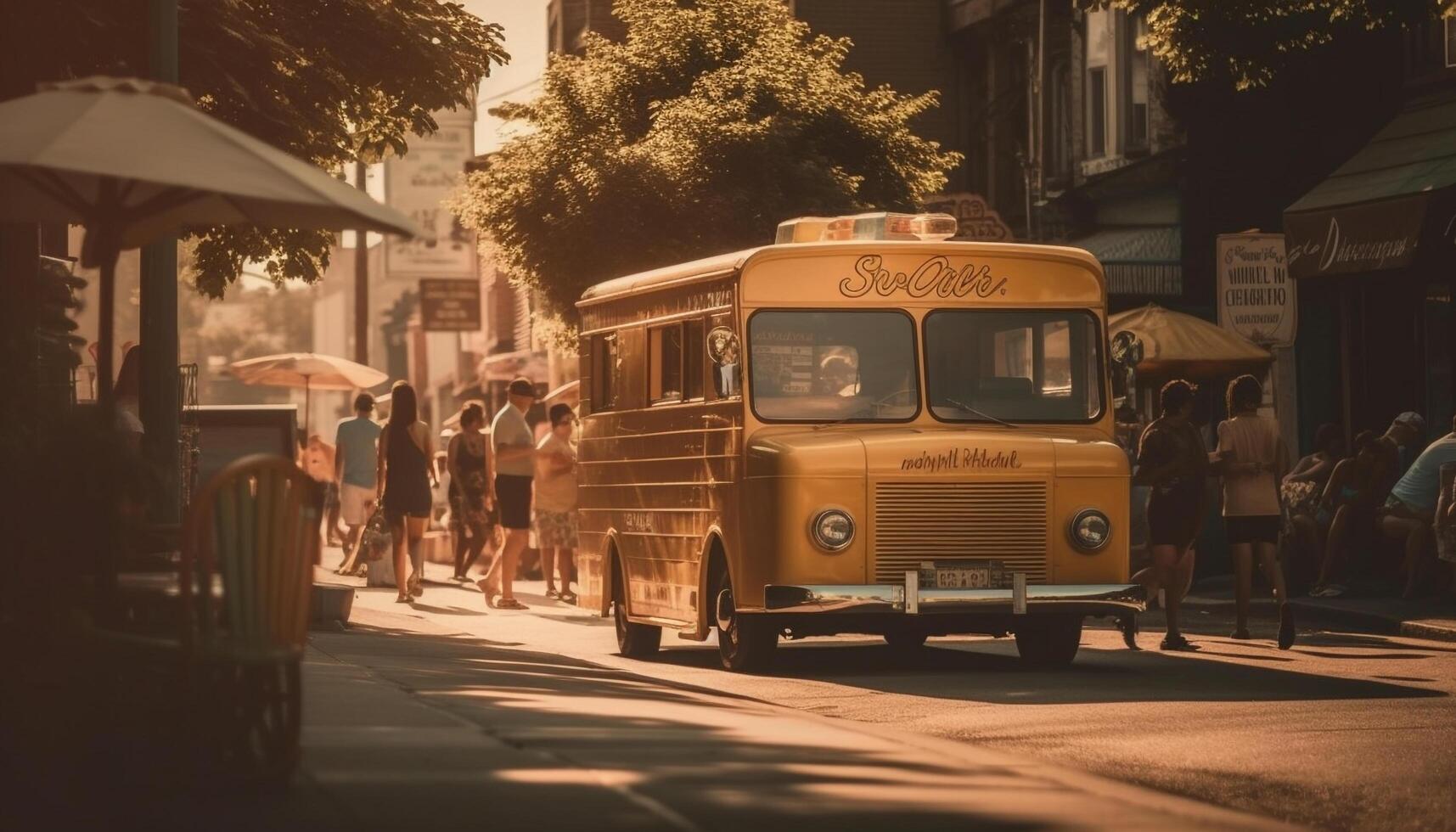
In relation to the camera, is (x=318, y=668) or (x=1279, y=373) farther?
(x=1279, y=373)

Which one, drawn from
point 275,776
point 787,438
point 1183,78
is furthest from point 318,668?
point 1183,78

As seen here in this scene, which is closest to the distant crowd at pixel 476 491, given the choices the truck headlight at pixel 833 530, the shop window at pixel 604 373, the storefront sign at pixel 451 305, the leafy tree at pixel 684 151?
Answer: the shop window at pixel 604 373

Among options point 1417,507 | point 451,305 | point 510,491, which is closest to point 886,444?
point 1417,507

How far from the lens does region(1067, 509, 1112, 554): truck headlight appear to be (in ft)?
49.6

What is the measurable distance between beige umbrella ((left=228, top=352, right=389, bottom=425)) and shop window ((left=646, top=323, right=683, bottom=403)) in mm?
16434

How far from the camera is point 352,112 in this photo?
2186cm

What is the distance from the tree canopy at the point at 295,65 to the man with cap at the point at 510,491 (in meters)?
2.18

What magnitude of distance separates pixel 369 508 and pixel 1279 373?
9.86 metres

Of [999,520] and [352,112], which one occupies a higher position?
[352,112]

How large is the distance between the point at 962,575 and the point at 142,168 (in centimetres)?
720

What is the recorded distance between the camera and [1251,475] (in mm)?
18031

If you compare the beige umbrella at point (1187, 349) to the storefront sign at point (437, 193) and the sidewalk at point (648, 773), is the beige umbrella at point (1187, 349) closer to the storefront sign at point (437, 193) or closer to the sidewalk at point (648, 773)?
the sidewalk at point (648, 773)

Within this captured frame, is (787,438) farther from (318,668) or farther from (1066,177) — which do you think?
(1066,177)

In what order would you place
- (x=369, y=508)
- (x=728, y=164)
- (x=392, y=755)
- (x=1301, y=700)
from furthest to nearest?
(x=728, y=164) → (x=369, y=508) → (x=1301, y=700) → (x=392, y=755)
